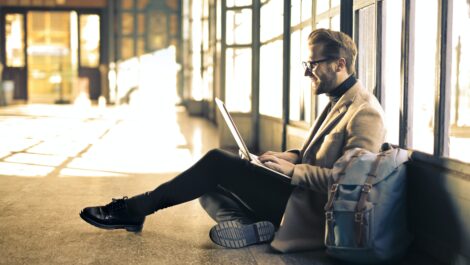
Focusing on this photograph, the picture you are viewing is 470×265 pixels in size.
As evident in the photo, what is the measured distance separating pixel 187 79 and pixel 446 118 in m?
14.2

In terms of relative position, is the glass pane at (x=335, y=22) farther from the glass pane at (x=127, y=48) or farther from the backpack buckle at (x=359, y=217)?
the glass pane at (x=127, y=48)

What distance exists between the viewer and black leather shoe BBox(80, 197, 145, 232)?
3174mm

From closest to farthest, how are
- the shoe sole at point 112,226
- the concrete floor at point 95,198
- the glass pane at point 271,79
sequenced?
the concrete floor at point 95,198
the shoe sole at point 112,226
the glass pane at point 271,79

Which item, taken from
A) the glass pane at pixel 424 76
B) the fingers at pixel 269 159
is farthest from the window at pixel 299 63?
the fingers at pixel 269 159

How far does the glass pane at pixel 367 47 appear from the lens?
3909 millimetres

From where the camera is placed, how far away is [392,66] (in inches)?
141

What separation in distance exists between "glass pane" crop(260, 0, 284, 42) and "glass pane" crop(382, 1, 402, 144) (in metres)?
3.12

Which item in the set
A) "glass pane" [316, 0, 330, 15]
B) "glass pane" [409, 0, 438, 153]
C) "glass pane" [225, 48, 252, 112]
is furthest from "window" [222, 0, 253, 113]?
"glass pane" [409, 0, 438, 153]

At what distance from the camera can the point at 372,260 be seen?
8.87 ft

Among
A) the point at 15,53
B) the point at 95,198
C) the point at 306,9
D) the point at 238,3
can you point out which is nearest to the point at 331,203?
the point at 95,198

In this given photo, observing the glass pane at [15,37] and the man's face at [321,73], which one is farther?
the glass pane at [15,37]

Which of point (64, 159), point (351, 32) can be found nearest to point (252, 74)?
point (64, 159)

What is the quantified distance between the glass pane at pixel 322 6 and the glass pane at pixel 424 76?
1.77 metres

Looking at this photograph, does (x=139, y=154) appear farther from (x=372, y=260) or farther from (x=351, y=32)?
(x=372, y=260)
